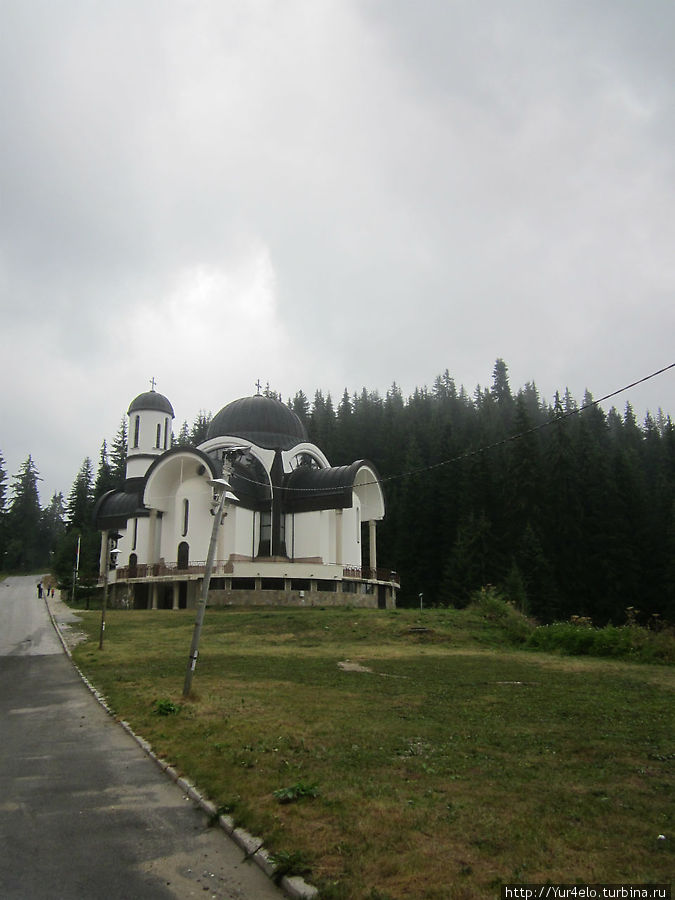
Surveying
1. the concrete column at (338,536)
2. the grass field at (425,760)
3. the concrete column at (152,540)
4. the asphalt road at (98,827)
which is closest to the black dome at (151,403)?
the concrete column at (152,540)

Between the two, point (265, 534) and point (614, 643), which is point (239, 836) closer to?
point (614, 643)

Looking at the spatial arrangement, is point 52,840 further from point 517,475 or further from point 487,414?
point 487,414

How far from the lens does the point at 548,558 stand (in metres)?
47.5

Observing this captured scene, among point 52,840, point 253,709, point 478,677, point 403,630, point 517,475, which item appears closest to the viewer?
point 52,840

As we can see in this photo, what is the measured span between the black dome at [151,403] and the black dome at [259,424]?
407cm

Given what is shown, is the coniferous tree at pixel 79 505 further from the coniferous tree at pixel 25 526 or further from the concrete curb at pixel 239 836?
the concrete curb at pixel 239 836

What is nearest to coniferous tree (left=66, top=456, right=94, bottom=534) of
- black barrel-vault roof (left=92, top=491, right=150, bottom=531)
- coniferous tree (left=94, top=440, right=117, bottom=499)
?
coniferous tree (left=94, top=440, right=117, bottom=499)

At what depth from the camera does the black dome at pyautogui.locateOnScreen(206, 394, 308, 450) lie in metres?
42.3

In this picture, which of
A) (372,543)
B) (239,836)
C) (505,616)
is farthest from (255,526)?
(239,836)

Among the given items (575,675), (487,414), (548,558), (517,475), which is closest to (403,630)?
(575,675)

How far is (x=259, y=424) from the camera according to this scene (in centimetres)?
4262

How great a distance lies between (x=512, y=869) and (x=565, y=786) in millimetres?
2150

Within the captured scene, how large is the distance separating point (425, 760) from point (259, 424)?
35.8 meters

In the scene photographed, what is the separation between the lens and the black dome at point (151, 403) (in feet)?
151
